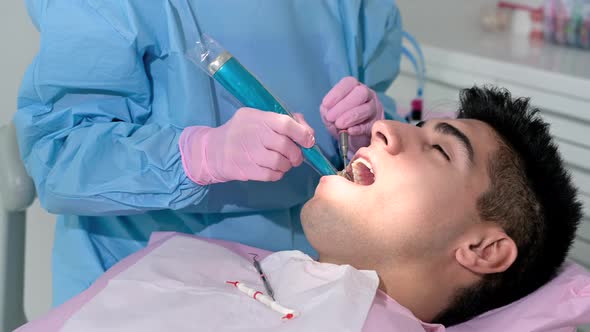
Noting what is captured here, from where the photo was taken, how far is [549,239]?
1309 millimetres

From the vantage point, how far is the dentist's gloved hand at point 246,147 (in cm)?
117

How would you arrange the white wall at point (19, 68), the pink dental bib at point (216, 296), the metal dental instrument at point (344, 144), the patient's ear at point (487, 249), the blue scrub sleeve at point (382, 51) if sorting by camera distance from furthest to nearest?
the white wall at point (19, 68) < the blue scrub sleeve at point (382, 51) < the metal dental instrument at point (344, 144) < the patient's ear at point (487, 249) < the pink dental bib at point (216, 296)

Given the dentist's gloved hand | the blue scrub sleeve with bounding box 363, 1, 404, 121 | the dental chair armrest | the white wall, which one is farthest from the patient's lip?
the white wall

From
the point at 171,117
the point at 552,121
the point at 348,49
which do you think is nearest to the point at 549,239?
the point at 348,49

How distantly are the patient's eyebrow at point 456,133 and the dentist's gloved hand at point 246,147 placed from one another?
0.89 feet

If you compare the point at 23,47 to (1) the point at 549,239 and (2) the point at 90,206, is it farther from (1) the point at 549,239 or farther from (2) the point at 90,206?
(1) the point at 549,239

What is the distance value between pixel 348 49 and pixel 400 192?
1.50 ft

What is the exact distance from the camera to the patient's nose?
1239 mm

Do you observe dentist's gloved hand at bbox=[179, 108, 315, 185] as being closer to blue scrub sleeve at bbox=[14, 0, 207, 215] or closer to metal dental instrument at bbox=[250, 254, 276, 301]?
blue scrub sleeve at bbox=[14, 0, 207, 215]

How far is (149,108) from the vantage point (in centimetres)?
141

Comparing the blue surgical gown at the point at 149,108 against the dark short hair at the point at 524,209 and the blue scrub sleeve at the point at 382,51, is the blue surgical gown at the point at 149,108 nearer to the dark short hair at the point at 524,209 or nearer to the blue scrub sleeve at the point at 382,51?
the blue scrub sleeve at the point at 382,51

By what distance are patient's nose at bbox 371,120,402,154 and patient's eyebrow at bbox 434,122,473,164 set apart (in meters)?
0.09

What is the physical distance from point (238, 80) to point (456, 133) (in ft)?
1.35

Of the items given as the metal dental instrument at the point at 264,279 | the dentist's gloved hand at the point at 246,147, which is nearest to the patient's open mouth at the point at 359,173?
the dentist's gloved hand at the point at 246,147
